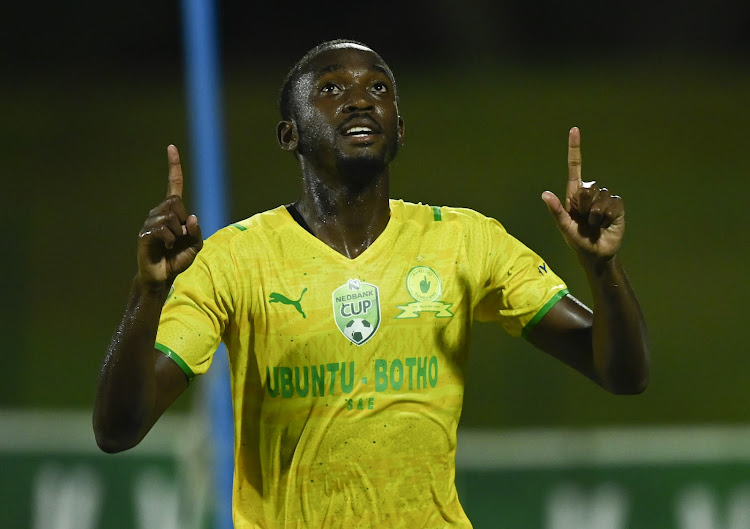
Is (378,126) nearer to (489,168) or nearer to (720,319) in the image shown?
(720,319)

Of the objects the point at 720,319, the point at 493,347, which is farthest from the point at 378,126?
the point at 720,319

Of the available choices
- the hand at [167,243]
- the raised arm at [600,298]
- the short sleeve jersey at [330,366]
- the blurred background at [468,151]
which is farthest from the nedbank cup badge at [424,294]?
the blurred background at [468,151]

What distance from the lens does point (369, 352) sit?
2250mm

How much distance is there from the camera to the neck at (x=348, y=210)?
238 centimetres

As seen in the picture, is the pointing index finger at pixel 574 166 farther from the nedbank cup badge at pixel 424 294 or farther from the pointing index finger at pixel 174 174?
the pointing index finger at pixel 174 174

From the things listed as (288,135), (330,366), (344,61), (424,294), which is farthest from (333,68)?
(330,366)

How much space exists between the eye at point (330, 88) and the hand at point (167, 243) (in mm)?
538

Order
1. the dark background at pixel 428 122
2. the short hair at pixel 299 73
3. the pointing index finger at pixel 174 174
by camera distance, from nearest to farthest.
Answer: the pointing index finger at pixel 174 174 → the short hair at pixel 299 73 → the dark background at pixel 428 122

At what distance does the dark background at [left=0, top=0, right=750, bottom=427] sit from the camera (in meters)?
6.64

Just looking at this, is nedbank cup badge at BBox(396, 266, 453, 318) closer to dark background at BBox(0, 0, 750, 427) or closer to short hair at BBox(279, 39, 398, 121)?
short hair at BBox(279, 39, 398, 121)

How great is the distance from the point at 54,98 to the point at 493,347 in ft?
11.7

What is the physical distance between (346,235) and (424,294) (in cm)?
21

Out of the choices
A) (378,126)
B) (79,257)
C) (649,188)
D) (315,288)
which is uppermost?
(649,188)

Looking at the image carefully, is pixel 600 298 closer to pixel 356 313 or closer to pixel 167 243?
pixel 356 313
